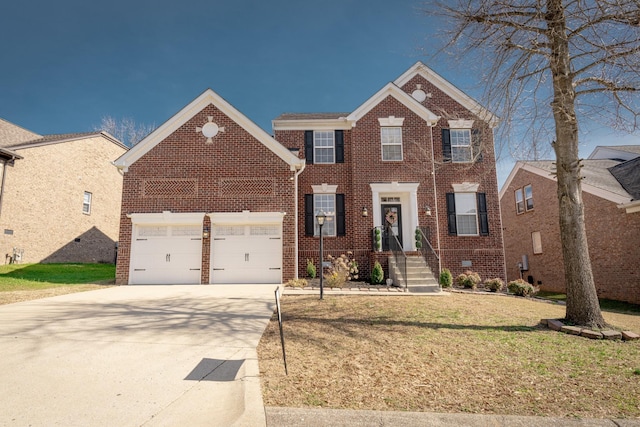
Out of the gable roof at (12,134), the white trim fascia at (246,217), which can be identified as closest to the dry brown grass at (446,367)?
the white trim fascia at (246,217)

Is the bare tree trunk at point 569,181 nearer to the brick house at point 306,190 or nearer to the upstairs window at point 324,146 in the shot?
the brick house at point 306,190

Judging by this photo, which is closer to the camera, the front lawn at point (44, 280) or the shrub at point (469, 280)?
the front lawn at point (44, 280)

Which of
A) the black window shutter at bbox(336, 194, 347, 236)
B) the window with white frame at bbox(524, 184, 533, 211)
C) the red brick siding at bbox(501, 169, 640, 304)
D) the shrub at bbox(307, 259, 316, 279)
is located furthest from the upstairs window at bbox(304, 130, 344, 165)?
the window with white frame at bbox(524, 184, 533, 211)

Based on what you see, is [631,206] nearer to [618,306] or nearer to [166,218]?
[618,306]

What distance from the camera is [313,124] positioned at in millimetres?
14797

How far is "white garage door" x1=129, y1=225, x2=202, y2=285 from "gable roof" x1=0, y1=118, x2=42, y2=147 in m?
9.89

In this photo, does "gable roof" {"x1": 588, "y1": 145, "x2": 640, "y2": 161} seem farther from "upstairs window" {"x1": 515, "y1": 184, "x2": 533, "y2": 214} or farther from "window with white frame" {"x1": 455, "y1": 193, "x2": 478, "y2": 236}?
"window with white frame" {"x1": 455, "y1": 193, "x2": 478, "y2": 236}

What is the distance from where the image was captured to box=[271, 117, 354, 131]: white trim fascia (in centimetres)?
1464

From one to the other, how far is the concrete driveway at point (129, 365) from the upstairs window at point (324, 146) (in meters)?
8.48

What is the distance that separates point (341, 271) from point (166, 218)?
6.69 m

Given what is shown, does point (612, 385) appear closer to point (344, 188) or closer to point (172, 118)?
point (344, 188)

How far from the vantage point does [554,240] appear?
669 inches

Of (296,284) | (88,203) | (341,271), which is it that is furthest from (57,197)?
(341,271)

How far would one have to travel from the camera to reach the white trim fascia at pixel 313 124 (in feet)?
48.0
